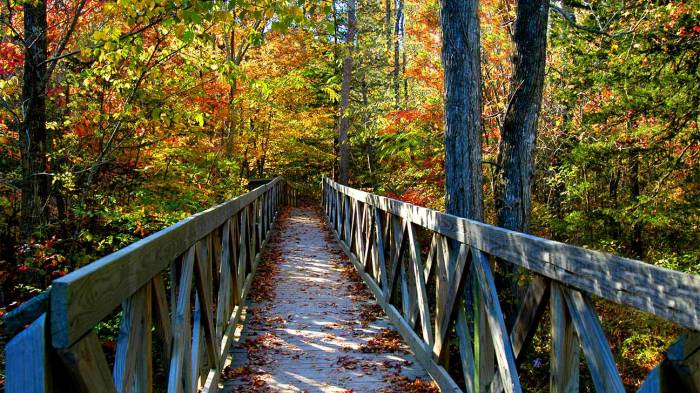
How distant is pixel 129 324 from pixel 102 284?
0.39 m

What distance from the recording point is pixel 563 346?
7.88ft

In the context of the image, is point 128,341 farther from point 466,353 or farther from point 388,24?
point 388,24

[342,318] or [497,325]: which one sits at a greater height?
[497,325]

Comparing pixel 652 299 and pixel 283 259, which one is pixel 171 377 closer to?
pixel 652 299

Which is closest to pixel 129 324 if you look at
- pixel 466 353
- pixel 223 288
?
pixel 466 353

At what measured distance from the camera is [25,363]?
4.64 ft

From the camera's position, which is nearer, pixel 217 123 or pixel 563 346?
pixel 563 346

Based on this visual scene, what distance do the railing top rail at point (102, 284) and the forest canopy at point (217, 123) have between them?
2.64 meters

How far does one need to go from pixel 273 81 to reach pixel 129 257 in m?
17.6

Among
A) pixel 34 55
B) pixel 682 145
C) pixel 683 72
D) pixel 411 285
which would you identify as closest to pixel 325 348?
pixel 411 285

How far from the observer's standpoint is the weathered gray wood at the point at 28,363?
1.40 m

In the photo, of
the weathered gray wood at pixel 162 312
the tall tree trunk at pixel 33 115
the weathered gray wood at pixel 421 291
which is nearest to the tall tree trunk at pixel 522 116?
the weathered gray wood at pixel 421 291

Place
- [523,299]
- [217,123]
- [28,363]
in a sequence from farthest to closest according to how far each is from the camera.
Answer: [217,123], [523,299], [28,363]

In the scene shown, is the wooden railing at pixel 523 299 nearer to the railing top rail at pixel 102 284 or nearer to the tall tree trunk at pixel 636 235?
the railing top rail at pixel 102 284
